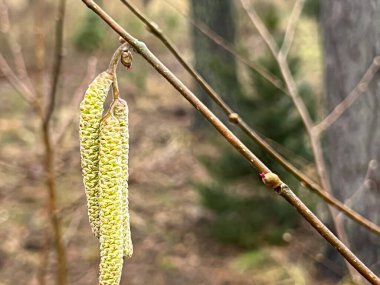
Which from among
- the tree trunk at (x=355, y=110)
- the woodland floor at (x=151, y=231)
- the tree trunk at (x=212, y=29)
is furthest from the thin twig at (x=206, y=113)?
the tree trunk at (x=212, y=29)

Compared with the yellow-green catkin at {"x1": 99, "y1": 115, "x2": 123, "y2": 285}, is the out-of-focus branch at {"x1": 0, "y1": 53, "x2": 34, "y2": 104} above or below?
below

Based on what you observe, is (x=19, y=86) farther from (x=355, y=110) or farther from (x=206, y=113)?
(x=355, y=110)

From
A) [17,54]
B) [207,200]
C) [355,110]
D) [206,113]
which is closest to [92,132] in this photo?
[206,113]

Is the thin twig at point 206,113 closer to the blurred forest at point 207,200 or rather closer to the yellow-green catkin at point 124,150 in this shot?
the yellow-green catkin at point 124,150

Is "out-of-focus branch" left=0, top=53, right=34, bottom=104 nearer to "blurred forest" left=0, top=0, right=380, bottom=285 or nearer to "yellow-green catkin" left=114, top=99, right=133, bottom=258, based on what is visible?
"blurred forest" left=0, top=0, right=380, bottom=285

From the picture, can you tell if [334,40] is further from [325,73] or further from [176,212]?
[176,212]

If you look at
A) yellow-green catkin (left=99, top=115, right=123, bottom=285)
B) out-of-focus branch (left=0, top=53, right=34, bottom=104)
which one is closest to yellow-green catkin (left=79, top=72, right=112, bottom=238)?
yellow-green catkin (left=99, top=115, right=123, bottom=285)
